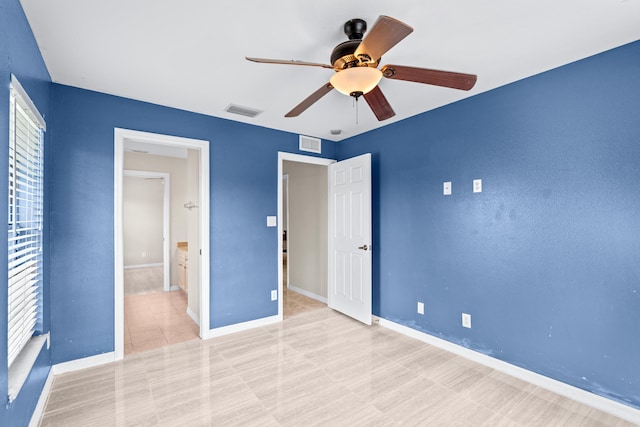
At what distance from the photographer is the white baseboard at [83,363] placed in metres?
2.53

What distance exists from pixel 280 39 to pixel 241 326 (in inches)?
117

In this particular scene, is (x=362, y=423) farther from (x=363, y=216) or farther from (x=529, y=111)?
(x=529, y=111)

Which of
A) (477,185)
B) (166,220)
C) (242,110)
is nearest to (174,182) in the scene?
(166,220)

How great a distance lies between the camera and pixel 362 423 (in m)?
1.94

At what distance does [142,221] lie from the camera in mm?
7371

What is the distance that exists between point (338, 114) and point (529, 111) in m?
1.75

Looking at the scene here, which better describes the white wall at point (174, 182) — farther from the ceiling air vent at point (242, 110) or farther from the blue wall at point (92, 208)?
the ceiling air vent at point (242, 110)

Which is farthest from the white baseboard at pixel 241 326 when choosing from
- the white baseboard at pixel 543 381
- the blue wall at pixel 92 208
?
the white baseboard at pixel 543 381

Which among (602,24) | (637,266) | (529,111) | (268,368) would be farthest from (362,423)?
(602,24)

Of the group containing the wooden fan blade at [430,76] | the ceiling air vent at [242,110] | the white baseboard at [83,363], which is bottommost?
the white baseboard at [83,363]

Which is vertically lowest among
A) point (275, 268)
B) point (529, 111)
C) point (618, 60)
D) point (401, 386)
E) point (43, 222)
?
point (401, 386)

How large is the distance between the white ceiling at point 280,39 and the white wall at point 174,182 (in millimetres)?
3039

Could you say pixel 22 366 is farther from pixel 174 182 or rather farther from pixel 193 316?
pixel 174 182

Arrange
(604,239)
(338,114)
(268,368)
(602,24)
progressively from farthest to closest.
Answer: (338,114), (268,368), (604,239), (602,24)
